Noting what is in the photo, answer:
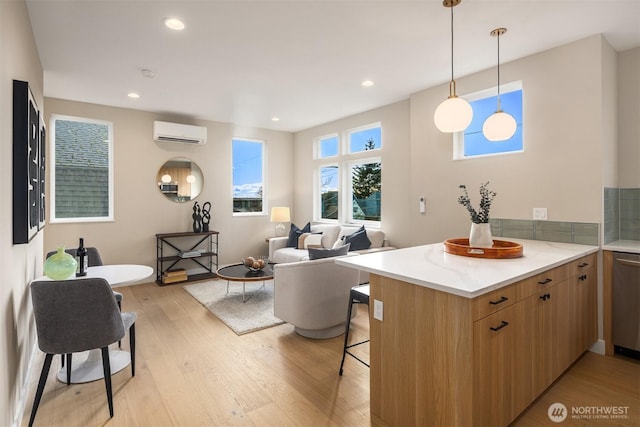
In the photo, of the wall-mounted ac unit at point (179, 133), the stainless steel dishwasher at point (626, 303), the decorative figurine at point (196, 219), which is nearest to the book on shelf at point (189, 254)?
the decorative figurine at point (196, 219)

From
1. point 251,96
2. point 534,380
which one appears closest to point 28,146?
point 251,96

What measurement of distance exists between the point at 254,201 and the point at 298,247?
155cm

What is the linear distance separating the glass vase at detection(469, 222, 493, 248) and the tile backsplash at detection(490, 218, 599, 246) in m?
1.10

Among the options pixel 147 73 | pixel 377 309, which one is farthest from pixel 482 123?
pixel 147 73

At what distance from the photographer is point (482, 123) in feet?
12.2

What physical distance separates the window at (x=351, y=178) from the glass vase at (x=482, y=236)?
2.83 meters

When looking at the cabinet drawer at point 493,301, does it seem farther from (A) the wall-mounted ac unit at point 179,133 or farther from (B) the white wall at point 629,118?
(A) the wall-mounted ac unit at point 179,133

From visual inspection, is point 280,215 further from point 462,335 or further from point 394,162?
point 462,335

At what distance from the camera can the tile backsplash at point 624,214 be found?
2967mm

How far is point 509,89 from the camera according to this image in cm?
342

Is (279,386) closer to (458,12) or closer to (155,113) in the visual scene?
(458,12)

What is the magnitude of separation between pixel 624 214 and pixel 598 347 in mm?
1230

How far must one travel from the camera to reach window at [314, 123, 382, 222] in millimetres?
5355

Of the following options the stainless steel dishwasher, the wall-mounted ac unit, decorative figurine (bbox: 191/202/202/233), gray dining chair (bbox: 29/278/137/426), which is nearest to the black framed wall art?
gray dining chair (bbox: 29/278/137/426)
